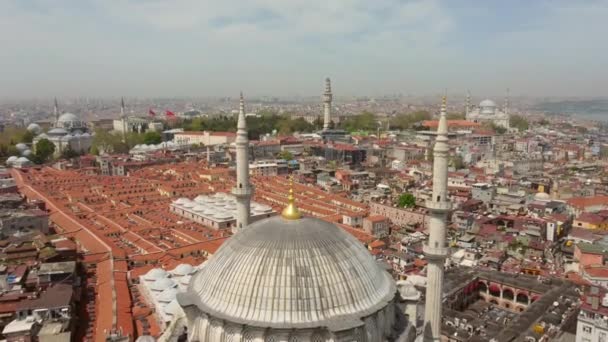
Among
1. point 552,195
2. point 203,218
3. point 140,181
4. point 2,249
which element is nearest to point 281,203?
point 203,218

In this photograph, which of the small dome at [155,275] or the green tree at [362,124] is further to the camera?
the green tree at [362,124]

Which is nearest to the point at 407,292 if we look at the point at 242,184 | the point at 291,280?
the point at 291,280

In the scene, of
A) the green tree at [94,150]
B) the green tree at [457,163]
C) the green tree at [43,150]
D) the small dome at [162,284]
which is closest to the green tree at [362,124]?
the green tree at [457,163]

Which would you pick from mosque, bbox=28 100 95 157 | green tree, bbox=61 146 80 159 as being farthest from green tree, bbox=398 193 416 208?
mosque, bbox=28 100 95 157

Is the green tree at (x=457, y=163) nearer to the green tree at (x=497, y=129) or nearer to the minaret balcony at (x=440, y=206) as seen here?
the green tree at (x=497, y=129)

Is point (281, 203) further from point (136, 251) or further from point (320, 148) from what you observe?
point (320, 148)

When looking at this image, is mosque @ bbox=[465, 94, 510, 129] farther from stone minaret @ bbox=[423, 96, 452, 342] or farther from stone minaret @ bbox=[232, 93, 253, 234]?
stone minaret @ bbox=[232, 93, 253, 234]
